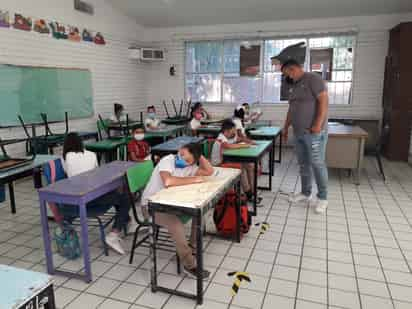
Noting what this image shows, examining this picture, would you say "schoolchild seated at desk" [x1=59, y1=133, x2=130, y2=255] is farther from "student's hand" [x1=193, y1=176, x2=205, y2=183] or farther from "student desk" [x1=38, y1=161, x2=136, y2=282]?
"student's hand" [x1=193, y1=176, x2=205, y2=183]

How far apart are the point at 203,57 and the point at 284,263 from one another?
6707mm

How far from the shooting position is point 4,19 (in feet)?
16.3

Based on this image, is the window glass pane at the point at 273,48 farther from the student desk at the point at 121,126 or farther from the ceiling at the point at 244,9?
the student desk at the point at 121,126

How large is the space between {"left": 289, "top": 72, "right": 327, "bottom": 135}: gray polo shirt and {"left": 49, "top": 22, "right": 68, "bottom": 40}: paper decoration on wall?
4302mm

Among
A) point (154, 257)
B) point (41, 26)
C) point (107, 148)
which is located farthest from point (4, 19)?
point (154, 257)

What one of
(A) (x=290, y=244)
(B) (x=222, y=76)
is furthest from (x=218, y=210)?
(B) (x=222, y=76)

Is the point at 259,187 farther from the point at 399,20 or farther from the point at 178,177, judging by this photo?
the point at 399,20

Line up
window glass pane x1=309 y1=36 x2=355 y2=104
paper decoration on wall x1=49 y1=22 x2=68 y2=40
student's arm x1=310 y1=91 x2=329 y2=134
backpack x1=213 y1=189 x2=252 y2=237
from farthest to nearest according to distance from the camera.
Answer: window glass pane x1=309 y1=36 x2=355 y2=104, paper decoration on wall x1=49 y1=22 x2=68 y2=40, student's arm x1=310 y1=91 x2=329 y2=134, backpack x1=213 y1=189 x2=252 y2=237

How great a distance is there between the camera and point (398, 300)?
7.62ft

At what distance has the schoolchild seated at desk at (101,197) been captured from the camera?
297 centimetres

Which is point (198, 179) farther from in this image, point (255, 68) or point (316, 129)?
point (255, 68)

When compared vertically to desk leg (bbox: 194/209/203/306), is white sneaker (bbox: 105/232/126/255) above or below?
below

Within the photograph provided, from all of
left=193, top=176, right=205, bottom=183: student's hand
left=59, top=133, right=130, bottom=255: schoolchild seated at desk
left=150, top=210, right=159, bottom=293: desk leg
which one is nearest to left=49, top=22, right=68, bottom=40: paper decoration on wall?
left=59, top=133, right=130, bottom=255: schoolchild seated at desk

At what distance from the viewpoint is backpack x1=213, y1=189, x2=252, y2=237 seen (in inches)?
127
